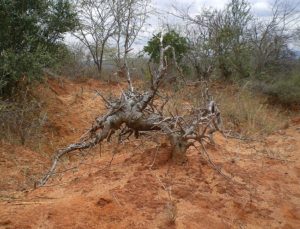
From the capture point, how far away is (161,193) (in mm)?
3455

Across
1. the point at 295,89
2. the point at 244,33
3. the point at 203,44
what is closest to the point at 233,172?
the point at 295,89

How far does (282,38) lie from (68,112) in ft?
28.9

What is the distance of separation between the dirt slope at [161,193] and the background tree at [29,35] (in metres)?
2.69

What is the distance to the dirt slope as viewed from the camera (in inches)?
120

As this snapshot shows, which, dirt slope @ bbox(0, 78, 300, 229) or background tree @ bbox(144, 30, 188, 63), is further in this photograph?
Result: background tree @ bbox(144, 30, 188, 63)

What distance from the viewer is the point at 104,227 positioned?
291 cm

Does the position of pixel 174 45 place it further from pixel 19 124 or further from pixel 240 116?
pixel 19 124

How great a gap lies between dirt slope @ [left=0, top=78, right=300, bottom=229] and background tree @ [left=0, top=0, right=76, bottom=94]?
8.83 ft

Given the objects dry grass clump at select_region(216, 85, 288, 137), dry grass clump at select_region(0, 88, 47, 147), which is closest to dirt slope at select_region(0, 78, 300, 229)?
dry grass clump at select_region(0, 88, 47, 147)

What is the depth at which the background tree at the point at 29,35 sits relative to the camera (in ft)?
24.6

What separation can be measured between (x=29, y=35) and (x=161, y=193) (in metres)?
5.66

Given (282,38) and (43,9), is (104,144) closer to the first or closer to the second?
(43,9)

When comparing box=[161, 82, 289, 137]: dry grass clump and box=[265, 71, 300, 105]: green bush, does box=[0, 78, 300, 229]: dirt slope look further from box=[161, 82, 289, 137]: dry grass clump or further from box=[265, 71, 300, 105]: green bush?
box=[265, 71, 300, 105]: green bush

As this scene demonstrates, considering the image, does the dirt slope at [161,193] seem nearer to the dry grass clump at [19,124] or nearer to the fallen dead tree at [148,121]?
the fallen dead tree at [148,121]
